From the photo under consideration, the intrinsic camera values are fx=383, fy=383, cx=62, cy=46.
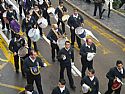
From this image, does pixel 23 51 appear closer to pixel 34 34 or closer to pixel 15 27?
pixel 34 34

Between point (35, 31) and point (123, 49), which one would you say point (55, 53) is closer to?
point (35, 31)

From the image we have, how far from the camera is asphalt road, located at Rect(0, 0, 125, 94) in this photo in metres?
15.4

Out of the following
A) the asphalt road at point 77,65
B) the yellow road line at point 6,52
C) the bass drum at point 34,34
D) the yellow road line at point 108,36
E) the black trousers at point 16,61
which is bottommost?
the yellow road line at point 108,36

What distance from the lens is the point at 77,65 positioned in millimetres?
17172

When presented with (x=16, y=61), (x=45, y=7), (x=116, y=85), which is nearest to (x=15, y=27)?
(x=16, y=61)

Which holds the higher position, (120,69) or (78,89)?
(120,69)

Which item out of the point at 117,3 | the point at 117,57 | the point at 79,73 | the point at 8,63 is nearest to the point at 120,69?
the point at 79,73

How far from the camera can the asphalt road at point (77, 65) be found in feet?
50.7

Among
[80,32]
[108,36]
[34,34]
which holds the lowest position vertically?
[108,36]

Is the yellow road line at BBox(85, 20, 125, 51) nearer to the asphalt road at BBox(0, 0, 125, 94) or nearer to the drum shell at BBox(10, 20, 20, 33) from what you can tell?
the asphalt road at BBox(0, 0, 125, 94)

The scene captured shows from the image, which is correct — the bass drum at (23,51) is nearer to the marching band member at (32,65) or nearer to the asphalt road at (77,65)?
the asphalt road at (77,65)

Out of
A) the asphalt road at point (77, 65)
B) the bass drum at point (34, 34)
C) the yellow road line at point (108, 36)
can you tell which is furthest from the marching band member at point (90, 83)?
the yellow road line at point (108, 36)

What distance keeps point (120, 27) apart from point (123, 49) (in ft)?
10.8

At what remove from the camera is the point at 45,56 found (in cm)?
1803
